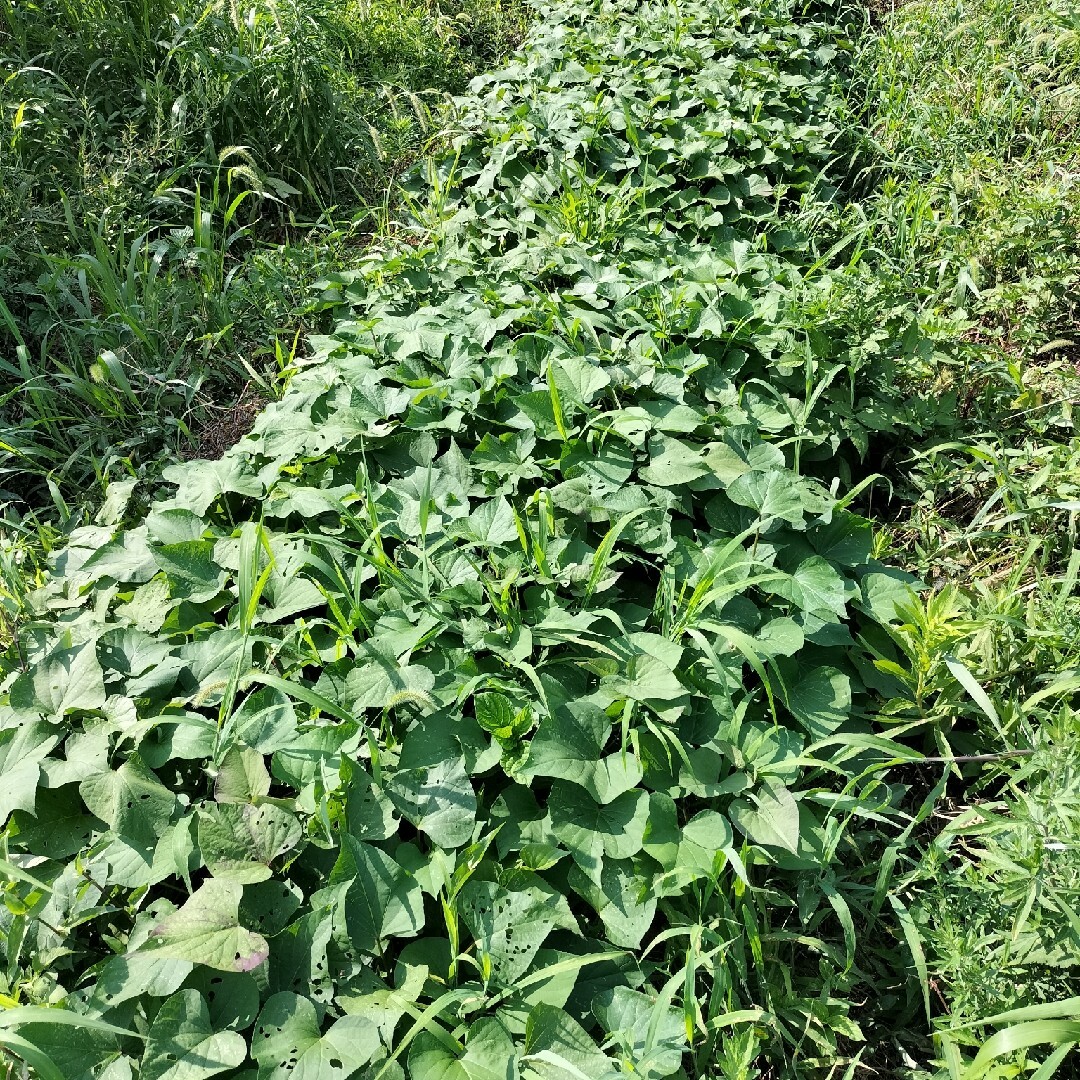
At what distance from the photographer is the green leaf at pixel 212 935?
1437 millimetres

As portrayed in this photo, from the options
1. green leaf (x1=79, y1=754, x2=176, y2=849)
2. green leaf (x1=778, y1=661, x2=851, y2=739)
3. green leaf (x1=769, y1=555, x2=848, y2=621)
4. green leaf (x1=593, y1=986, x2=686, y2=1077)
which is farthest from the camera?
green leaf (x1=769, y1=555, x2=848, y2=621)

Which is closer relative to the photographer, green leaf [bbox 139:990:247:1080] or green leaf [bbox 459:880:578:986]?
green leaf [bbox 139:990:247:1080]

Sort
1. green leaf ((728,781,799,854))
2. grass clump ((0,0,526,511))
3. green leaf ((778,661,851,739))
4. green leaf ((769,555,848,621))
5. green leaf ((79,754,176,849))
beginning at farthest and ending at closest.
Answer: grass clump ((0,0,526,511)) < green leaf ((769,555,848,621)) < green leaf ((778,661,851,739)) < green leaf ((728,781,799,854)) < green leaf ((79,754,176,849))

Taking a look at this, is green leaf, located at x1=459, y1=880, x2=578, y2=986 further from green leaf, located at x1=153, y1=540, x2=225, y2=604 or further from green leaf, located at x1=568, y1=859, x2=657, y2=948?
green leaf, located at x1=153, y1=540, x2=225, y2=604

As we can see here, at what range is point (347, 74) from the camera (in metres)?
4.69

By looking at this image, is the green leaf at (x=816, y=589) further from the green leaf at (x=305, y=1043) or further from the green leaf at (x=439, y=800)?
the green leaf at (x=305, y=1043)

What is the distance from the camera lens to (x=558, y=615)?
6.44 feet

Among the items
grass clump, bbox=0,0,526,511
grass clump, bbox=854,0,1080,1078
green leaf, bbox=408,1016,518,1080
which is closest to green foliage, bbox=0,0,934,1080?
green leaf, bbox=408,1016,518,1080

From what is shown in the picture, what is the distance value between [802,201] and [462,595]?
2454 mm

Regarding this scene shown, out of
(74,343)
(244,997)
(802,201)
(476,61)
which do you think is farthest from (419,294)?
(476,61)

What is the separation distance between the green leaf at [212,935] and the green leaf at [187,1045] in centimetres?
6

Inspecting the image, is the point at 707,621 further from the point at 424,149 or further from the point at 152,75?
the point at 152,75

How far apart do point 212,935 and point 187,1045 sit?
16cm

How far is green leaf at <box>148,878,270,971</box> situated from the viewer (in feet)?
4.71
